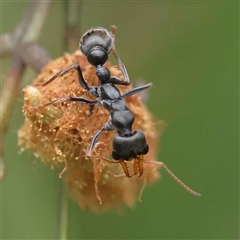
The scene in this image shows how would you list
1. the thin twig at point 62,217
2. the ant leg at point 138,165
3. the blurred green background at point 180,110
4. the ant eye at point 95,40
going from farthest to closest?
the blurred green background at point 180,110
the ant eye at point 95,40
the ant leg at point 138,165
the thin twig at point 62,217

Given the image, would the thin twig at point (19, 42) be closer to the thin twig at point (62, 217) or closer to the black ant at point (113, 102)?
the black ant at point (113, 102)

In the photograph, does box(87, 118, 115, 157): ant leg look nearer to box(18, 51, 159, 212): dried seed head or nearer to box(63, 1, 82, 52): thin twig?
box(18, 51, 159, 212): dried seed head

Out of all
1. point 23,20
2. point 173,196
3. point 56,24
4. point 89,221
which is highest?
point 56,24

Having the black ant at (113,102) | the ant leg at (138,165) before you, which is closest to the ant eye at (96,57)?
the black ant at (113,102)

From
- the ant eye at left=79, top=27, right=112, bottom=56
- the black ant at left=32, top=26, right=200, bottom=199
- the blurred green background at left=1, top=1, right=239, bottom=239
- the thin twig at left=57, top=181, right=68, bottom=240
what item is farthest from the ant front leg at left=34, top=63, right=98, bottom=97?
the blurred green background at left=1, top=1, right=239, bottom=239

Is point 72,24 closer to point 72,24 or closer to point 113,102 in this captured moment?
point 72,24

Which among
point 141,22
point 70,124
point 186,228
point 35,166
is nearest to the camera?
point 70,124

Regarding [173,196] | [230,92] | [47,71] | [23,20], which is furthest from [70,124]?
[230,92]

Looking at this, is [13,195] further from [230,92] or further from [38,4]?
[230,92]
